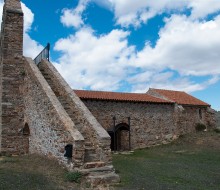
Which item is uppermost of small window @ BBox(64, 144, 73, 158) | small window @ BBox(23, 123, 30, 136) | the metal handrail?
the metal handrail

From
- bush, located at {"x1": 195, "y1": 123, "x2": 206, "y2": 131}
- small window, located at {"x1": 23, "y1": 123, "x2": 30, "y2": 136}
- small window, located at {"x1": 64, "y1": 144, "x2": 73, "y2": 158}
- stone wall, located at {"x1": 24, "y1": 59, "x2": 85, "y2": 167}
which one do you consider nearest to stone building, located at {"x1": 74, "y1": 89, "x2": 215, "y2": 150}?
bush, located at {"x1": 195, "y1": 123, "x2": 206, "y2": 131}

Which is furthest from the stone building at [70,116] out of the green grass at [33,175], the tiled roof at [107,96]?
the green grass at [33,175]

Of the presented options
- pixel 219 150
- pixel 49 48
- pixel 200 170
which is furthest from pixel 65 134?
pixel 219 150

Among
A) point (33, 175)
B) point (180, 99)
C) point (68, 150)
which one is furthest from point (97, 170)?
point (180, 99)

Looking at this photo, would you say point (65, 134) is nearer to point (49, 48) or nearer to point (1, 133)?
point (1, 133)

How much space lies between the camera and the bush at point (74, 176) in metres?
9.33

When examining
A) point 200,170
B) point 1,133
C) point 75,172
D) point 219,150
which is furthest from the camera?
point 219,150

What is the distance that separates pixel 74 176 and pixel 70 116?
13.1 feet

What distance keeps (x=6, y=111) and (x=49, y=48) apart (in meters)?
4.65

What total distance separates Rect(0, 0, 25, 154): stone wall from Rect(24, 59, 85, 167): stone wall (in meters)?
0.67

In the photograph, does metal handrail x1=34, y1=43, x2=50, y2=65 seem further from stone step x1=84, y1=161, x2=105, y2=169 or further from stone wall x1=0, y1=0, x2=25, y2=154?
stone step x1=84, y1=161, x2=105, y2=169

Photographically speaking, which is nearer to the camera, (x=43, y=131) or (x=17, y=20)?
(x=43, y=131)

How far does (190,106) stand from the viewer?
84.8ft

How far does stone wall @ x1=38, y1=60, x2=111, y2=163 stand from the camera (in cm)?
1091
